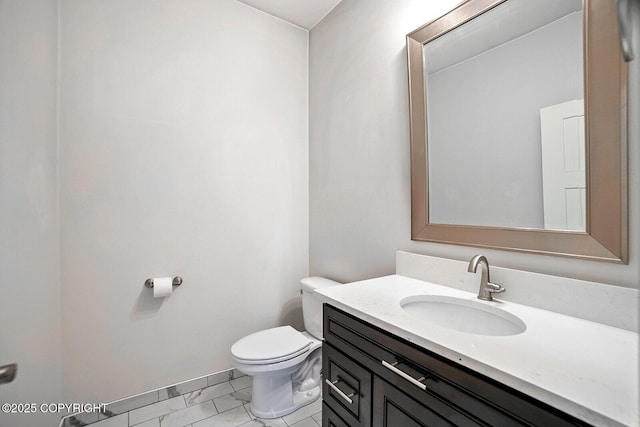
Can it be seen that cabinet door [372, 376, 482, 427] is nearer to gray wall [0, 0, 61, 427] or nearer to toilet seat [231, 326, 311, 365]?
toilet seat [231, 326, 311, 365]

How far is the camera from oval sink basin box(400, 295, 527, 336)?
0.93 meters

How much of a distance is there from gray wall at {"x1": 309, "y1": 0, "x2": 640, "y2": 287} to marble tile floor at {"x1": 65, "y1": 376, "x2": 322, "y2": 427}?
84 centimetres

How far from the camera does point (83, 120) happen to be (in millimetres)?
1447

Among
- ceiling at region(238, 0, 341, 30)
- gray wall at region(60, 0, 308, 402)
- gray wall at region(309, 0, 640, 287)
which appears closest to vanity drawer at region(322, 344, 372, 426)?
gray wall at region(309, 0, 640, 287)

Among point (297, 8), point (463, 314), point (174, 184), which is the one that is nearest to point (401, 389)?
point (463, 314)

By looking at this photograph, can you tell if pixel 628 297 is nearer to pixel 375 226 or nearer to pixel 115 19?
pixel 375 226

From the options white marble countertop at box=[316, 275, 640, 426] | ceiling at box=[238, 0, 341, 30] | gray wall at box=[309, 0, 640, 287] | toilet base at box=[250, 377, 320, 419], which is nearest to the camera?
white marble countertop at box=[316, 275, 640, 426]

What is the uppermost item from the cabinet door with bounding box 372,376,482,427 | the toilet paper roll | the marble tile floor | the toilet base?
the toilet paper roll

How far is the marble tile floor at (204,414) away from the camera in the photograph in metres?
1.49

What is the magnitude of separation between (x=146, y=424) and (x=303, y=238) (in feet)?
4.65

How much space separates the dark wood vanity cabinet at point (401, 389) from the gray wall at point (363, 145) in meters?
0.56

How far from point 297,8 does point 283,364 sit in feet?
7.49

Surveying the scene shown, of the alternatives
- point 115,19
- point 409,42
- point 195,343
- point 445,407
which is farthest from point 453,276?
point 115,19

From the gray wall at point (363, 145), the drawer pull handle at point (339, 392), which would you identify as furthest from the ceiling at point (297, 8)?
the drawer pull handle at point (339, 392)
